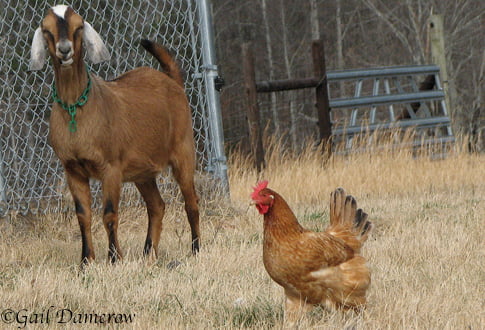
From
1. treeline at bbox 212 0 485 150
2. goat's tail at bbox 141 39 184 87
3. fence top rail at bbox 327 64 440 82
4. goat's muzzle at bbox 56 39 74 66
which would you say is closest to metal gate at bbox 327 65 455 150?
fence top rail at bbox 327 64 440 82

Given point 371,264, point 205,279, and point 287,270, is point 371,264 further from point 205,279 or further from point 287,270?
point 287,270

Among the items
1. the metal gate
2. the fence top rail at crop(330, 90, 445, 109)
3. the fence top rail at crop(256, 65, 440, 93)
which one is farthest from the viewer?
the fence top rail at crop(330, 90, 445, 109)

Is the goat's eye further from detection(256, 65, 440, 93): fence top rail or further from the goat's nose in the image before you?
detection(256, 65, 440, 93): fence top rail

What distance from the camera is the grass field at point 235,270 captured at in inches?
163

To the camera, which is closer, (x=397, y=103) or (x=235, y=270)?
(x=235, y=270)

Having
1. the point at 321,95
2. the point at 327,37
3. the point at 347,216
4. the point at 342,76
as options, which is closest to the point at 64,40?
the point at 347,216

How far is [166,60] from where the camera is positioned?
22.9ft

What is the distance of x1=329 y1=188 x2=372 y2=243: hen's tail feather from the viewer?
4.77m

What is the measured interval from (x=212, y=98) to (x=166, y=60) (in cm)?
126

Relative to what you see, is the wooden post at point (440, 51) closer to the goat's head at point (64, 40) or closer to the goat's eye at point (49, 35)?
the goat's head at point (64, 40)

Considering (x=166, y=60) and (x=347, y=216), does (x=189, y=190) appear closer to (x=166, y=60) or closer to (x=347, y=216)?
(x=166, y=60)

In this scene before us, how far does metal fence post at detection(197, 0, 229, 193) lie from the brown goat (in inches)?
52.4

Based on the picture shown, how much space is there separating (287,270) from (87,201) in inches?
91.4

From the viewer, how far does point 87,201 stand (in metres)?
5.91
